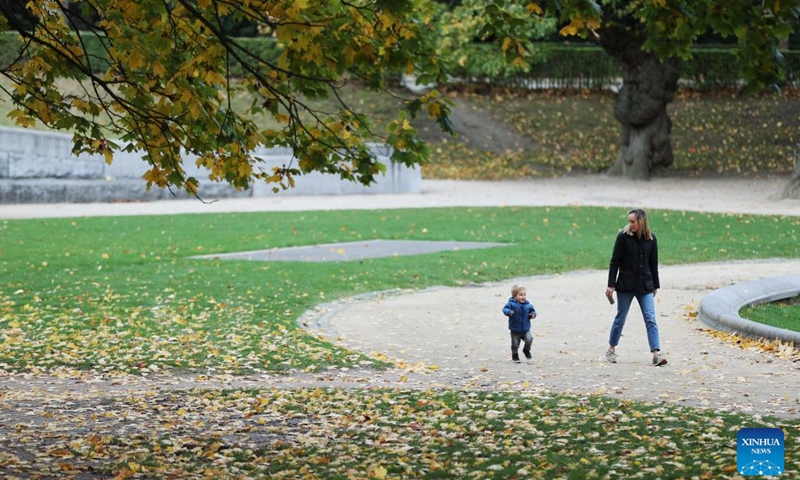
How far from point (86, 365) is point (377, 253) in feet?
30.7

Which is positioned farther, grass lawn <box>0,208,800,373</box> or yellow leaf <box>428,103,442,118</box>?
grass lawn <box>0,208,800,373</box>

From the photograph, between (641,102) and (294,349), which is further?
(641,102)

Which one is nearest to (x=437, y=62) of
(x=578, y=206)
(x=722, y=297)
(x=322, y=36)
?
(x=322, y=36)

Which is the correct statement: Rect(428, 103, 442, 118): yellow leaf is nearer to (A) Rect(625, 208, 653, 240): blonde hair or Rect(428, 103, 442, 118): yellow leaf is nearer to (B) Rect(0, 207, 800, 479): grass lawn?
(B) Rect(0, 207, 800, 479): grass lawn

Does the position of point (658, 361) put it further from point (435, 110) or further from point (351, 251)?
point (351, 251)

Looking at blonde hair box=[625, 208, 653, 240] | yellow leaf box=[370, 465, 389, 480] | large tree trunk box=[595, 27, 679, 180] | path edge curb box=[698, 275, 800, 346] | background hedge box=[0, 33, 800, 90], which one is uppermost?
background hedge box=[0, 33, 800, 90]

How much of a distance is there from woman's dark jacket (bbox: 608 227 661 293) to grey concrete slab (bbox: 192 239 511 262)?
8437mm

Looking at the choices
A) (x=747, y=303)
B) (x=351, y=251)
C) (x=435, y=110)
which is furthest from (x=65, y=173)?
(x=435, y=110)

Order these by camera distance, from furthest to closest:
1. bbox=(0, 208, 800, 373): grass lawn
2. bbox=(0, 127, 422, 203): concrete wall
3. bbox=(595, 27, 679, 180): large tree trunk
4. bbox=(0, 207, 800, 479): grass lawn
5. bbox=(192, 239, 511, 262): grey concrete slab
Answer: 1. bbox=(595, 27, 679, 180): large tree trunk
2. bbox=(0, 127, 422, 203): concrete wall
3. bbox=(192, 239, 511, 262): grey concrete slab
4. bbox=(0, 208, 800, 373): grass lawn
5. bbox=(0, 207, 800, 479): grass lawn

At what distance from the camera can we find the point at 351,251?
20.6 metres

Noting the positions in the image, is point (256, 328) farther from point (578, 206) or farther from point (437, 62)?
point (578, 206)

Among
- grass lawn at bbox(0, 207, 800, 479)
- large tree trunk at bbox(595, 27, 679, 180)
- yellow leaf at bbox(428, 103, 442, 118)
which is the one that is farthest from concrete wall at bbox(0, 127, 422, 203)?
yellow leaf at bbox(428, 103, 442, 118)

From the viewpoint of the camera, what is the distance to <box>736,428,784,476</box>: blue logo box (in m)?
6.44

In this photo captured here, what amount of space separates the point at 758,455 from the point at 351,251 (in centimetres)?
1439
